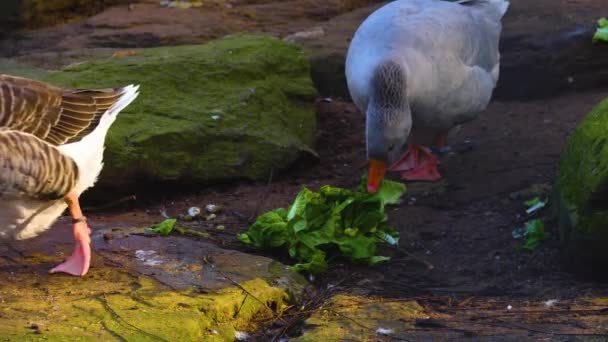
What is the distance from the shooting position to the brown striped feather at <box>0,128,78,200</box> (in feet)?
16.4

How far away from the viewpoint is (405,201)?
745cm

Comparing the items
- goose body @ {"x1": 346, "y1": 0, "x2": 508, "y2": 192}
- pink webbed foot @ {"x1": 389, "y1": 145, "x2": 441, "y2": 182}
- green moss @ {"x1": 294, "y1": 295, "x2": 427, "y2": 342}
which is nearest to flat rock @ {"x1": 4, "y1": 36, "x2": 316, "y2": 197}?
pink webbed foot @ {"x1": 389, "y1": 145, "x2": 441, "y2": 182}

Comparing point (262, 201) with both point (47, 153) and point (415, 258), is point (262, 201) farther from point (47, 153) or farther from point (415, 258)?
point (47, 153)

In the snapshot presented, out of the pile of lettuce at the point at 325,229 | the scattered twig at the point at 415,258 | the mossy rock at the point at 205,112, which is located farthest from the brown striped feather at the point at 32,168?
the scattered twig at the point at 415,258

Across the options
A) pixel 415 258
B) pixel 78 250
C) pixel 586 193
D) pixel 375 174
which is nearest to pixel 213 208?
pixel 375 174

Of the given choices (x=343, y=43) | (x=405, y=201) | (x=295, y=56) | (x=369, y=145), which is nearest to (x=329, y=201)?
(x=369, y=145)

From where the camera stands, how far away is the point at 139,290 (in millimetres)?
5219

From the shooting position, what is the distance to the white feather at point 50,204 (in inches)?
205

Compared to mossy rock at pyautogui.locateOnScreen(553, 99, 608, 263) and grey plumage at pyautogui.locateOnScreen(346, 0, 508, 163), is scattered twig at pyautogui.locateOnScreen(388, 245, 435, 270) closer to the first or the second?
grey plumage at pyautogui.locateOnScreen(346, 0, 508, 163)

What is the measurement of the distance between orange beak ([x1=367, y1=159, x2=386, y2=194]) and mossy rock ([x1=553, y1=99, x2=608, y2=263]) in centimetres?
127

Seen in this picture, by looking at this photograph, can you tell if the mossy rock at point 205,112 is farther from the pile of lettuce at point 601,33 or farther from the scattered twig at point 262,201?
the pile of lettuce at point 601,33

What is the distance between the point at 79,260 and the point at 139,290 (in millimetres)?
441

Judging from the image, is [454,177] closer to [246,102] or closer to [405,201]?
[405,201]

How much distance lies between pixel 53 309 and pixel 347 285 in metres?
1.80
